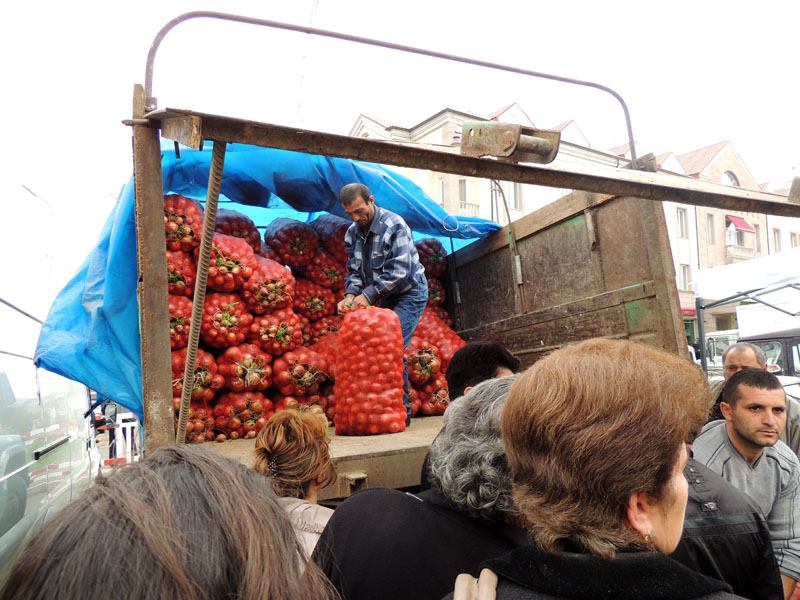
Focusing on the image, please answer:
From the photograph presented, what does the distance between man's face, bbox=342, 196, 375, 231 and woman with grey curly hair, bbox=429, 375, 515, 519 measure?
235 centimetres

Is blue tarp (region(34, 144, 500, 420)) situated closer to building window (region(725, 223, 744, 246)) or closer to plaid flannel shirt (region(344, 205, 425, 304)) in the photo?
plaid flannel shirt (region(344, 205, 425, 304))

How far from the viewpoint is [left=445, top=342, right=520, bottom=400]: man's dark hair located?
2740 millimetres

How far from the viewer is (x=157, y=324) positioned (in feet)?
6.28

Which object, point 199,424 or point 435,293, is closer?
point 199,424

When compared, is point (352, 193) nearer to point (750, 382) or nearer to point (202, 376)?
point (202, 376)

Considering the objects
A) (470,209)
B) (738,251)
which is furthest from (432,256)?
(738,251)

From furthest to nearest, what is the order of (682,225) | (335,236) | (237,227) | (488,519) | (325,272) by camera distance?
(682,225), (335,236), (325,272), (237,227), (488,519)

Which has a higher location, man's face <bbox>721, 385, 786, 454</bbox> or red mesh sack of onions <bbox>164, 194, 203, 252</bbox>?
red mesh sack of onions <bbox>164, 194, 203, 252</bbox>

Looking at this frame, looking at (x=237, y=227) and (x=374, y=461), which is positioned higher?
(x=237, y=227)

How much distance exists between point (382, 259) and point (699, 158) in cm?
3091

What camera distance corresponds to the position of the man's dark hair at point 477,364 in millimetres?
2740

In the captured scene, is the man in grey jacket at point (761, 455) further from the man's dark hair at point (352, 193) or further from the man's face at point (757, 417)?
the man's dark hair at point (352, 193)

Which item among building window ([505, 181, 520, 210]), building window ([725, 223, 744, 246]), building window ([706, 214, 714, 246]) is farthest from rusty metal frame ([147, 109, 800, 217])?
building window ([725, 223, 744, 246])

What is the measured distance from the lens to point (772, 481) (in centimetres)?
264
